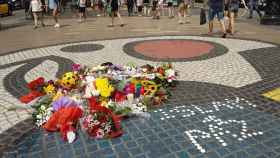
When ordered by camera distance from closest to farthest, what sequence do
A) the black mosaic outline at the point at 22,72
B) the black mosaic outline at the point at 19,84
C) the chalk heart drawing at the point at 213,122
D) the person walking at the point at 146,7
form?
the chalk heart drawing at the point at 213,122
the black mosaic outline at the point at 19,84
the black mosaic outline at the point at 22,72
the person walking at the point at 146,7

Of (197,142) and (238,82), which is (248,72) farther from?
(197,142)

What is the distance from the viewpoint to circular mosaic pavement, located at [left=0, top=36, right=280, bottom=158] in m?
3.86

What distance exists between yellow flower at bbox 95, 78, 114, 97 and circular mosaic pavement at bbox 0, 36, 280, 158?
701mm

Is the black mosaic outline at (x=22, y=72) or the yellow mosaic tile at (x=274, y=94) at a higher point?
the black mosaic outline at (x=22, y=72)

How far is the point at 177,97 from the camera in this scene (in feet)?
18.1

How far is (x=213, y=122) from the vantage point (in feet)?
14.8

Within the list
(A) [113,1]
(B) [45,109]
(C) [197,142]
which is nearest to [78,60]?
(B) [45,109]

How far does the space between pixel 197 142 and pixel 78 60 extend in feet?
17.8

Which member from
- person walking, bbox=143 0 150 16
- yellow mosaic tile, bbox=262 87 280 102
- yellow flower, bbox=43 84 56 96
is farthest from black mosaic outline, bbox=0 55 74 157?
person walking, bbox=143 0 150 16

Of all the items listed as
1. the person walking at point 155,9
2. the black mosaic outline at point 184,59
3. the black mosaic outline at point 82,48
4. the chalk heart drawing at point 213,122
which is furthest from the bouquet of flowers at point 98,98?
the person walking at point 155,9

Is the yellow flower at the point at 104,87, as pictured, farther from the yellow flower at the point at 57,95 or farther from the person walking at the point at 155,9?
the person walking at the point at 155,9

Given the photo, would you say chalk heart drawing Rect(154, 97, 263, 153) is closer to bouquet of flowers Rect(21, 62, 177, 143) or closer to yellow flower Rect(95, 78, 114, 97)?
bouquet of flowers Rect(21, 62, 177, 143)

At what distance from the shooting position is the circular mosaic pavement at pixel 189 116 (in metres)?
3.86

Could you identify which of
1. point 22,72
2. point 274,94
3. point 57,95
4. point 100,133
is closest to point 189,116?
point 100,133
